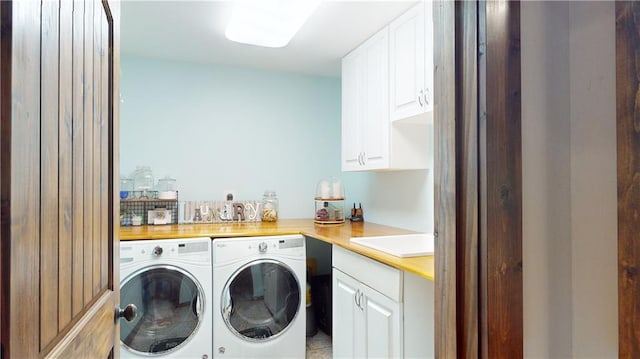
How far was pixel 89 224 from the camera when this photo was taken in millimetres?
811

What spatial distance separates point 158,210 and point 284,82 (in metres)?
1.57

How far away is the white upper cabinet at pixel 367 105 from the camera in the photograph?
2.40m

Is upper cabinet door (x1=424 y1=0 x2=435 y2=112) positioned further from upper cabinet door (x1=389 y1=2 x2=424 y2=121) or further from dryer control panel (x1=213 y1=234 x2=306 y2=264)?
dryer control panel (x1=213 y1=234 x2=306 y2=264)

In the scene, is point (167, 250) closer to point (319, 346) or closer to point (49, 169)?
point (319, 346)

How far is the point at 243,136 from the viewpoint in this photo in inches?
128

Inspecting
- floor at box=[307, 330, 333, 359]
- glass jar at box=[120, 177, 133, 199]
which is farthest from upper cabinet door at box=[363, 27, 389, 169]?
glass jar at box=[120, 177, 133, 199]

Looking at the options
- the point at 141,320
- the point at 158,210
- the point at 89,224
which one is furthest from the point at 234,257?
the point at 89,224

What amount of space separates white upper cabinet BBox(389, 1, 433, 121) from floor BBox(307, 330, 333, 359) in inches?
69.4

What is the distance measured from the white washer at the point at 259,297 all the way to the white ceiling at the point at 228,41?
1.41m

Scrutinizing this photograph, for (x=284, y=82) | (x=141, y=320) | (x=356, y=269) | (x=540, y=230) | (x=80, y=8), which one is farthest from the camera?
(x=284, y=82)

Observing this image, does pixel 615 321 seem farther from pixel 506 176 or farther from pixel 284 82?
pixel 284 82

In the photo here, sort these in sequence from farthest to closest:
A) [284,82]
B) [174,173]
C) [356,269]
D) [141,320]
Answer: [284,82], [174,173], [141,320], [356,269]

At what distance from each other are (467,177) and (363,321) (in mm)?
1340

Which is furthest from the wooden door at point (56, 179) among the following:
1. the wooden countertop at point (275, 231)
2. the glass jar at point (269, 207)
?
the glass jar at point (269, 207)
